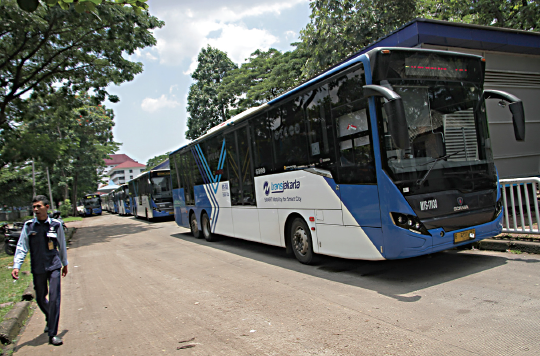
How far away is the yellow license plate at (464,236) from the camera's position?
576cm

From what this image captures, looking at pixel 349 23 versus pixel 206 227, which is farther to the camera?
pixel 349 23

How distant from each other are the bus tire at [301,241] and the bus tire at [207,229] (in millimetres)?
5590

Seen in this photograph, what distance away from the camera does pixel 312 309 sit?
4.98 m

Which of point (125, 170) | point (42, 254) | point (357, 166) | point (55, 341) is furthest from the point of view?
point (125, 170)

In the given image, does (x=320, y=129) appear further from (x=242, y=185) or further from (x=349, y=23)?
(x=349, y=23)

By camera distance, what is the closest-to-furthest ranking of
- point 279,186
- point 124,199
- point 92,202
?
point 279,186, point 124,199, point 92,202

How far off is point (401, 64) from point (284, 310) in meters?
4.09

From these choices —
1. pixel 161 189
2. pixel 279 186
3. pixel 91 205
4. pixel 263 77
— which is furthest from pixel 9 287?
pixel 91 205

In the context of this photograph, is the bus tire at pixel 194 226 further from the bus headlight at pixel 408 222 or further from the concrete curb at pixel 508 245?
the bus headlight at pixel 408 222

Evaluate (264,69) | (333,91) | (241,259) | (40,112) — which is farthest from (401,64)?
(264,69)

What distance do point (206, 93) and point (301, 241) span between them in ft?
101

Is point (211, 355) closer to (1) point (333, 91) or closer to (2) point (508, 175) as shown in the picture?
(1) point (333, 91)

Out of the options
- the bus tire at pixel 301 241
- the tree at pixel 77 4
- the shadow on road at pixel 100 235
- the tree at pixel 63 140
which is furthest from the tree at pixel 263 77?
the tree at pixel 77 4

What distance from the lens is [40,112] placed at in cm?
2042
